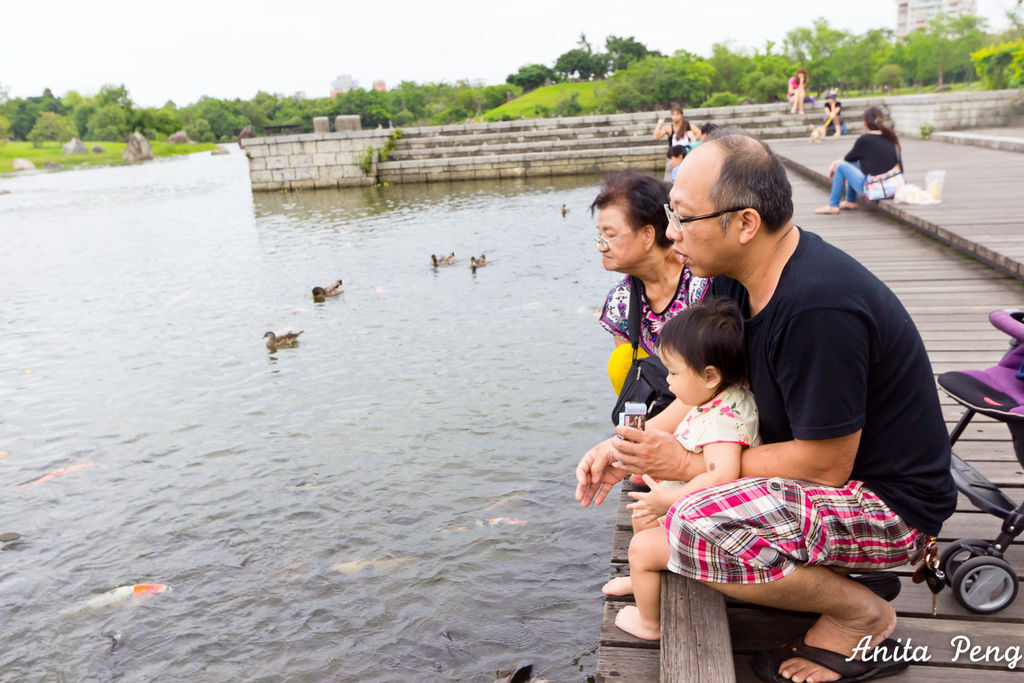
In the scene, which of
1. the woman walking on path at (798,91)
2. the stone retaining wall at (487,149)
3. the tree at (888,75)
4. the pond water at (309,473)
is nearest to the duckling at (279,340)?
the pond water at (309,473)

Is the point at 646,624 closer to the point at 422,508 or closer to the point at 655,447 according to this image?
the point at 655,447

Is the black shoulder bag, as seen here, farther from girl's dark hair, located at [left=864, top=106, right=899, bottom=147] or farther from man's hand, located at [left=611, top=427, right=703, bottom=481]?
girl's dark hair, located at [left=864, top=106, right=899, bottom=147]

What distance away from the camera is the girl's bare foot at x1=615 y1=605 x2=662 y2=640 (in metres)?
2.54

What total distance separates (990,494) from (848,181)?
841cm

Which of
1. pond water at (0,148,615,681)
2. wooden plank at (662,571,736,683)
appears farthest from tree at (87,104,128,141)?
wooden plank at (662,571,736,683)

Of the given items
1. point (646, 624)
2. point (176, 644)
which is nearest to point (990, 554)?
point (646, 624)

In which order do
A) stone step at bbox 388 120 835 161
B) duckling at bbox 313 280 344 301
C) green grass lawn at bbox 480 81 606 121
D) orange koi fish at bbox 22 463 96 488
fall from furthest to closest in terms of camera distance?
green grass lawn at bbox 480 81 606 121
stone step at bbox 388 120 835 161
duckling at bbox 313 280 344 301
orange koi fish at bbox 22 463 96 488

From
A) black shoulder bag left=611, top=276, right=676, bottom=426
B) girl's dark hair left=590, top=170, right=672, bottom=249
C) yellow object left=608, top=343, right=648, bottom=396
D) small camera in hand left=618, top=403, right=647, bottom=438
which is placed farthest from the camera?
yellow object left=608, top=343, right=648, bottom=396

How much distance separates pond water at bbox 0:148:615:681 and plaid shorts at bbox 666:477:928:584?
5.83 feet

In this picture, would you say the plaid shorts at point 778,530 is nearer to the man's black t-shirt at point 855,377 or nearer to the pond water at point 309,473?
the man's black t-shirt at point 855,377

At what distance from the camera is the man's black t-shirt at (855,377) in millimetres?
2014

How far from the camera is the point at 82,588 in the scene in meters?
4.68

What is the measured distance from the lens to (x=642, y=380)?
3.30 meters

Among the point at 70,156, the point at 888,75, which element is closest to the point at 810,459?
the point at 888,75
